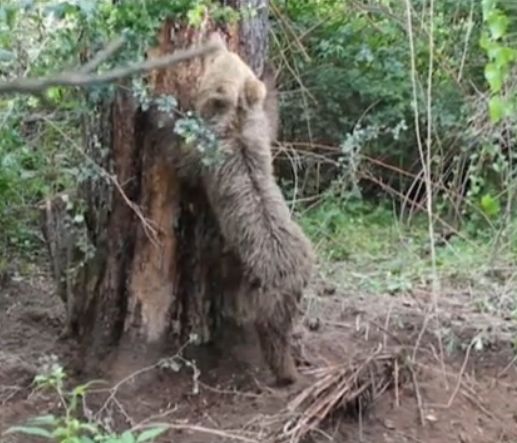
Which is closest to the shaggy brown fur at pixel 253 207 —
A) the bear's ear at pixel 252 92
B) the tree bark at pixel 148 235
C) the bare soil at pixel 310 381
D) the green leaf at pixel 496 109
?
the bear's ear at pixel 252 92

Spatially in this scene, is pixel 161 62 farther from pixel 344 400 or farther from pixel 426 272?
pixel 426 272

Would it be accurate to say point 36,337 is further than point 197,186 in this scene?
Yes

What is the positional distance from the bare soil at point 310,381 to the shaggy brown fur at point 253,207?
0.26m

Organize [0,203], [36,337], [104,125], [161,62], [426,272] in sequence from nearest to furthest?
[161,62] → [104,125] → [36,337] → [0,203] → [426,272]

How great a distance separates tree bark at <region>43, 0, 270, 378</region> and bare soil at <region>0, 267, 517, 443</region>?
18 cm

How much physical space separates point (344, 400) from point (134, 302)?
998mm

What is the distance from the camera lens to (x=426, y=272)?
249 inches

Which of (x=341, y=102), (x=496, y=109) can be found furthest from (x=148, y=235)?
(x=341, y=102)

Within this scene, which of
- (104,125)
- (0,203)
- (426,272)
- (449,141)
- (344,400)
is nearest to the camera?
(344,400)

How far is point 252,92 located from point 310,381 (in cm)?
121

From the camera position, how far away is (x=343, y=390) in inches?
170

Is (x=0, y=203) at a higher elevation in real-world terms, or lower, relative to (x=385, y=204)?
higher

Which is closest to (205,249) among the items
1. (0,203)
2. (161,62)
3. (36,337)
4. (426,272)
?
Result: (36,337)

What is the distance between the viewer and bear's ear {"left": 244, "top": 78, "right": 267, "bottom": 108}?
452 centimetres
